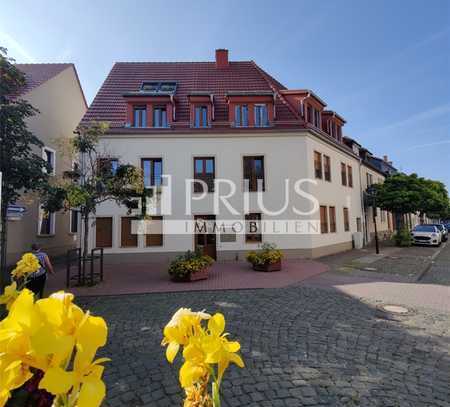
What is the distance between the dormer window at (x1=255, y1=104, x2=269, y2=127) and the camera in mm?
16000

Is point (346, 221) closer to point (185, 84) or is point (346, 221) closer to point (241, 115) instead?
point (241, 115)

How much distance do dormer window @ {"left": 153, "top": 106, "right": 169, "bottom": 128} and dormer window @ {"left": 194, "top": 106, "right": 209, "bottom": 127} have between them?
180cm

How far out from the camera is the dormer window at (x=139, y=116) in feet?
51.3

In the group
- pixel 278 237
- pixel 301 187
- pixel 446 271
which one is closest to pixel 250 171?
pixel 301 187

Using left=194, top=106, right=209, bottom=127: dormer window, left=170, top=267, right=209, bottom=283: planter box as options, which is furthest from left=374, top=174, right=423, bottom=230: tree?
left=170, top=267, right=209, bottom=283: planter box

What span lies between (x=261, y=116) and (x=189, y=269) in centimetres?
1033

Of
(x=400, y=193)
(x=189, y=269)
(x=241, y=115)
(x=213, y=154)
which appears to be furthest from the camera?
(x=400, y=193)

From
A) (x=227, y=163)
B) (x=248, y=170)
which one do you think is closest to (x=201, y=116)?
(x=227, y=163)

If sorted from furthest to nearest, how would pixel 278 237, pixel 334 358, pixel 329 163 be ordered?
pixel 329 163 → pixel 278 237 → pixel 334 358

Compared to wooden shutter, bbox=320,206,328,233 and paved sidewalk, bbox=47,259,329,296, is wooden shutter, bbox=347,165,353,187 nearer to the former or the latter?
wooden shutter, bbox=320,206,328,233

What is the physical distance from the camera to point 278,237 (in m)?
15.3

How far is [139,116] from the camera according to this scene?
15719 mm

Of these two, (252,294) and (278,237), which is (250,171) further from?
(252,294)

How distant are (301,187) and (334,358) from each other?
12.1m
